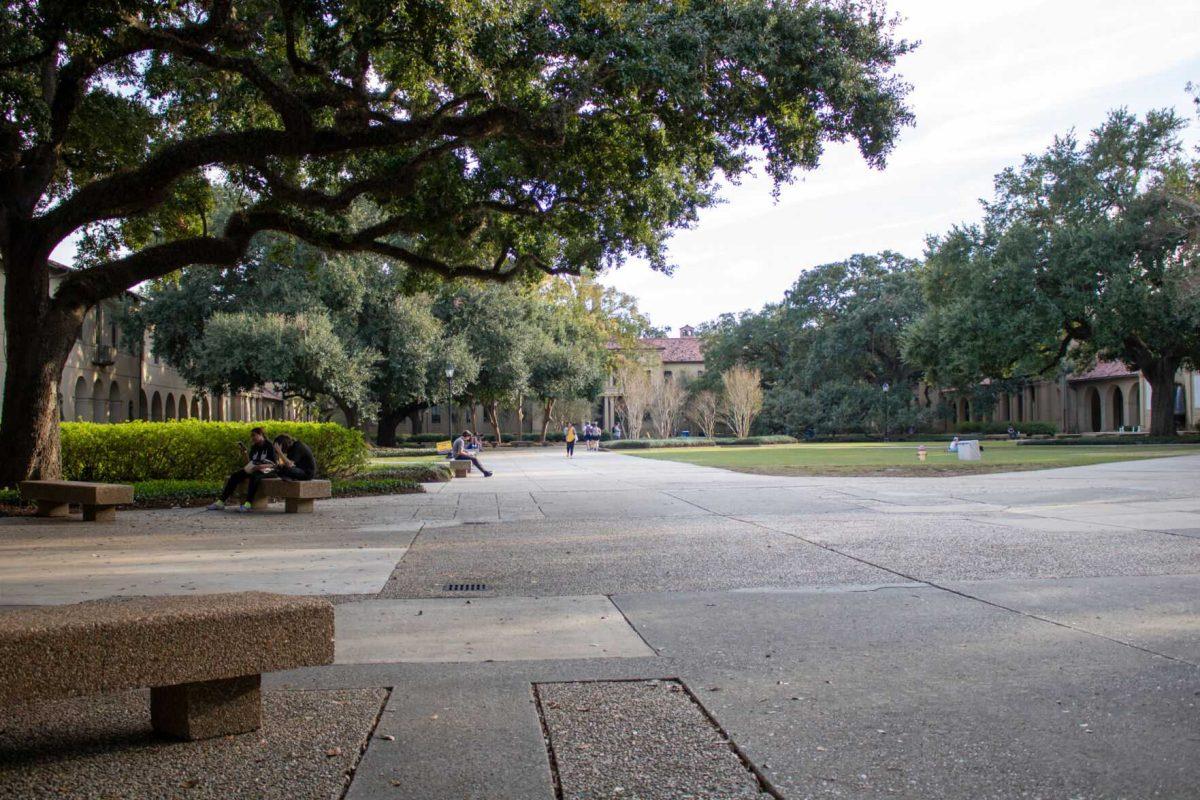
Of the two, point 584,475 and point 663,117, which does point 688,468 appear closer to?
point 584,475

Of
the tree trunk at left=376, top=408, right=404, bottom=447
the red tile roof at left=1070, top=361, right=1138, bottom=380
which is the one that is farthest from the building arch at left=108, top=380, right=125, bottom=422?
the red tile roof at left=1070, top=361, right=1138, bottom=380

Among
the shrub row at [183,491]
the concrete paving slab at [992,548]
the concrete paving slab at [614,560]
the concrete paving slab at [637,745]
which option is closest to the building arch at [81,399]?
the shrub row at [183,491]

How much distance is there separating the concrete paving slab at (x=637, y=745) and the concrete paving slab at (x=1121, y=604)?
2.70 metres

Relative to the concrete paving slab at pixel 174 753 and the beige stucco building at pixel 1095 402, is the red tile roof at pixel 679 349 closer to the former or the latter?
the beige stucco building at pixel 1095 402

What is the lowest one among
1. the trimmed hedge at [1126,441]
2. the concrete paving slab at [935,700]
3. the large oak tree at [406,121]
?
the concrete paving slab at [935,700]

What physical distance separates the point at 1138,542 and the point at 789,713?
264 inches

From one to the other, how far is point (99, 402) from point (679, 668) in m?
44.7

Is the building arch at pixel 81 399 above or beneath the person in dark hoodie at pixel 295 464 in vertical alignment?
above

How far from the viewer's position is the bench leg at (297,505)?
43.6ft

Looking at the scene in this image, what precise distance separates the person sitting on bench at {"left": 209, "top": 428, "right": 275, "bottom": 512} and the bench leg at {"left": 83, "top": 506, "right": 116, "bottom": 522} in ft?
5.18

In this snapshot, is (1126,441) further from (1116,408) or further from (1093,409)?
(1093,409)

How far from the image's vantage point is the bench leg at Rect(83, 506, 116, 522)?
484 inches

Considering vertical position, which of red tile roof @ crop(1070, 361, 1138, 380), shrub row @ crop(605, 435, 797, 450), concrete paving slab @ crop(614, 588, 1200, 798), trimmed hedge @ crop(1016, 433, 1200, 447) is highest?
red tile roof @ crop(1070, 361, 1138, 380)

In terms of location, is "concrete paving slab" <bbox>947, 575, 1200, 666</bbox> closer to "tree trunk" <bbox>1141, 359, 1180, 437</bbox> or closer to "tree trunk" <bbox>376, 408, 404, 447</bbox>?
"tree trunk" <bbox>1141, 359, 1180, 437</bbox>
